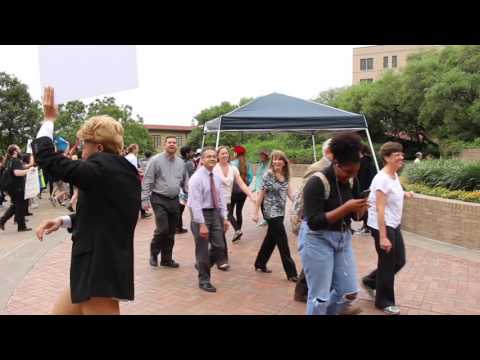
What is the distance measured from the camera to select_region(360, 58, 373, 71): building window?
261ft

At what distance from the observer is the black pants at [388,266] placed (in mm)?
4219

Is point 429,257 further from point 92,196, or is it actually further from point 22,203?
point 22,203

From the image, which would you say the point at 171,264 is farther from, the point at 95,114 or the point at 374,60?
the point at 374,60

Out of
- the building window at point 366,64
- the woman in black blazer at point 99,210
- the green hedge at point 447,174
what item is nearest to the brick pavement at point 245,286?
the green hedge at point 447,174

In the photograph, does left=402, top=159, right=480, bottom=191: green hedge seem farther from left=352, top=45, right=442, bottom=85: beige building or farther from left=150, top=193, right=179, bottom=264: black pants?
left=352, top=45, right=442, bottom=85: beige building

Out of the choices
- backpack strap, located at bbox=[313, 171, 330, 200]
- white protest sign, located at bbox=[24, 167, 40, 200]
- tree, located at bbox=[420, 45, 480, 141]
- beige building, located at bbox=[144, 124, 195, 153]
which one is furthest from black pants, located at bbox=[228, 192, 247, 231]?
beige building, located at bbox=[144, 124, 195, 153]

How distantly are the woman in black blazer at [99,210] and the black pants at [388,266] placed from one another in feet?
8.86

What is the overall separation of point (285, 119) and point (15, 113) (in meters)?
20.6

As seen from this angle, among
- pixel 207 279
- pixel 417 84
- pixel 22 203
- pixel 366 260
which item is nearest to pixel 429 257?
pixel 366 260

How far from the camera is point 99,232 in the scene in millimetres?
2432

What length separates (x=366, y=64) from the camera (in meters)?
80.0

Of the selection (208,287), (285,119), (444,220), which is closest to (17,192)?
(285,119)

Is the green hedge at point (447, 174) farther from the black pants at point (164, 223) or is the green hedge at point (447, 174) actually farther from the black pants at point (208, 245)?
the black pants at point (164, 223)
